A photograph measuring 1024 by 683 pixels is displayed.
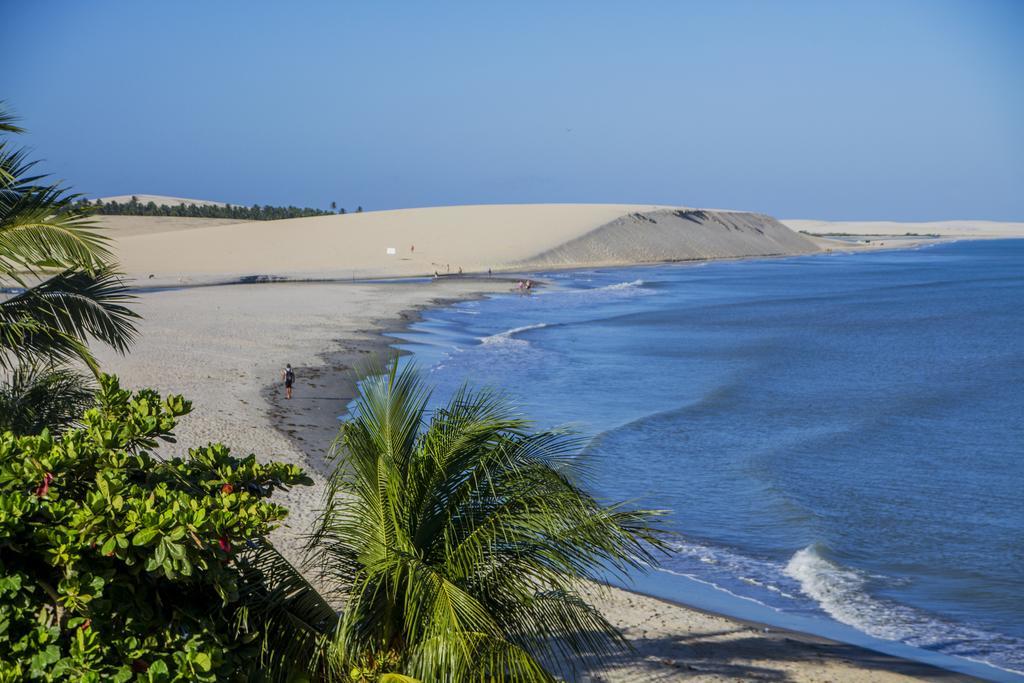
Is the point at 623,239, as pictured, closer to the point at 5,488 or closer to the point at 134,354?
the point at 134,354

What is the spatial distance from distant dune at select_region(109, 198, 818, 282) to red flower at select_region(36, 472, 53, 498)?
182ft

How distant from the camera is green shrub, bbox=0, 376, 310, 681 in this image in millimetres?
4293

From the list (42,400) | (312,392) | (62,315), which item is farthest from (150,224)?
(62,315)

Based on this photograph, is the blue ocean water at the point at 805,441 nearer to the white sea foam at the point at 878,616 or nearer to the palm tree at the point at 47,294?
the white sea foam at the point at 878,616

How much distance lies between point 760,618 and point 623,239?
88251mm

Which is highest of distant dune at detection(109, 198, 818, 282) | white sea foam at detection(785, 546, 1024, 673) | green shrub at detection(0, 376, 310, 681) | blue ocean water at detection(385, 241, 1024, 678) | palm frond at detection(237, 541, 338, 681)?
distant dune at detection(109, 198, 818, 282)

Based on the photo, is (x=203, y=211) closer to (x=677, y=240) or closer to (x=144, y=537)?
(x=677, y=240)

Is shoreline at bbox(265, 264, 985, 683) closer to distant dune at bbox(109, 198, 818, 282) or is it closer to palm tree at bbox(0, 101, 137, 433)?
palm tree at bbox(0, 101, 137, 433)

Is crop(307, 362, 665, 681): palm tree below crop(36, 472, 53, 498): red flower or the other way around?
below

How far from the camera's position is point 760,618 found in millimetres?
12570

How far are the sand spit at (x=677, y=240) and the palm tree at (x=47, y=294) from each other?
74.2m

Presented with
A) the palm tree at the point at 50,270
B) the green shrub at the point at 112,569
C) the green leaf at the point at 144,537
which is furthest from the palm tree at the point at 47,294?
the green leaf at the point at 144,537

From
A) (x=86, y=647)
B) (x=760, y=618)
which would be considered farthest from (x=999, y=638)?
(x=86, y=647)

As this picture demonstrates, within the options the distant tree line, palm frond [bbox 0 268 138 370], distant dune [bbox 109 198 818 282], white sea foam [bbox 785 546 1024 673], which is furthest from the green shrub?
the distant tree line
